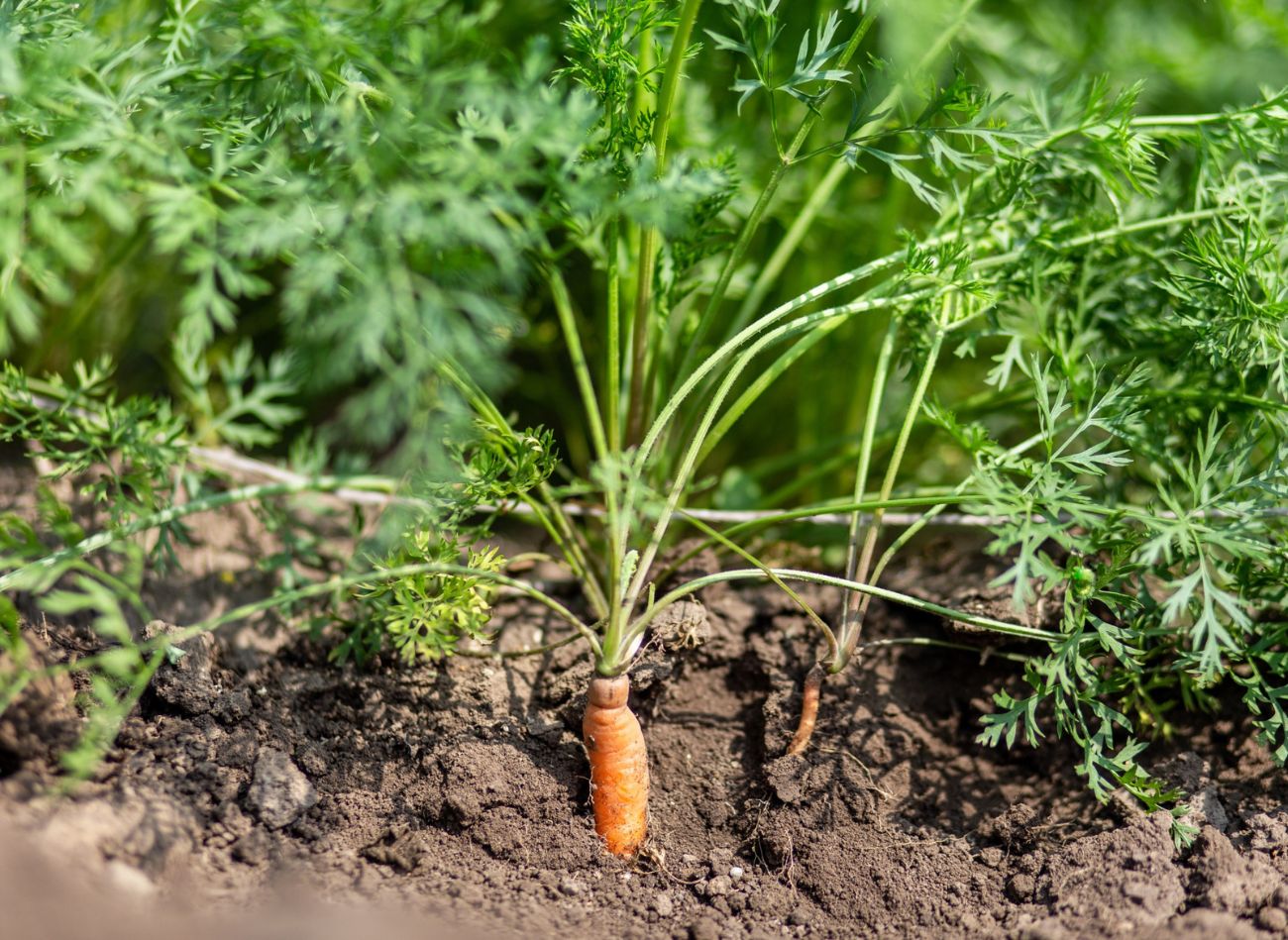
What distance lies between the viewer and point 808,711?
134 cm

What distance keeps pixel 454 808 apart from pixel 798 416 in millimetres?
1073

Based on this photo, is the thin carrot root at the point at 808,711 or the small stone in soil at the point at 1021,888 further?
the thin carrot root at the point at 808,711

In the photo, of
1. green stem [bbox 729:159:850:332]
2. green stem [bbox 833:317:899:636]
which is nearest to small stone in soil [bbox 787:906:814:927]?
green stem [bbox 833:317:899:636]

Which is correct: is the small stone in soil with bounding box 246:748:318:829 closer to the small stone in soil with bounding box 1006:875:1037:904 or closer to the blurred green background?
the blurred green background

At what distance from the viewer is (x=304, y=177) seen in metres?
1.06

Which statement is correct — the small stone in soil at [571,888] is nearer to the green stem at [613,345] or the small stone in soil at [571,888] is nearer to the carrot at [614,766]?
the carrot at [614,766]

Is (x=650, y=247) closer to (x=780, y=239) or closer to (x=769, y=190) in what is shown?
(x=769, y=190)

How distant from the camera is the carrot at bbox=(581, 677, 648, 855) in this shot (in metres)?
1.24

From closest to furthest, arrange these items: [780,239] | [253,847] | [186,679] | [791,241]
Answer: [253,847], [186,679], [791,241], [780,239]

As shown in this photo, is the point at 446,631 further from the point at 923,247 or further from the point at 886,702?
the point at 923,247

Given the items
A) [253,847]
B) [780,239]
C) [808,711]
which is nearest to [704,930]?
[808,711]

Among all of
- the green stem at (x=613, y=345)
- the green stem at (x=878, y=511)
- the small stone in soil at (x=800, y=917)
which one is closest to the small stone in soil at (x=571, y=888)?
the small stone in soil at (x=800, y=917)

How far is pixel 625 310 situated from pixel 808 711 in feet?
2.24

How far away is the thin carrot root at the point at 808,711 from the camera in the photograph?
4.39 ft
